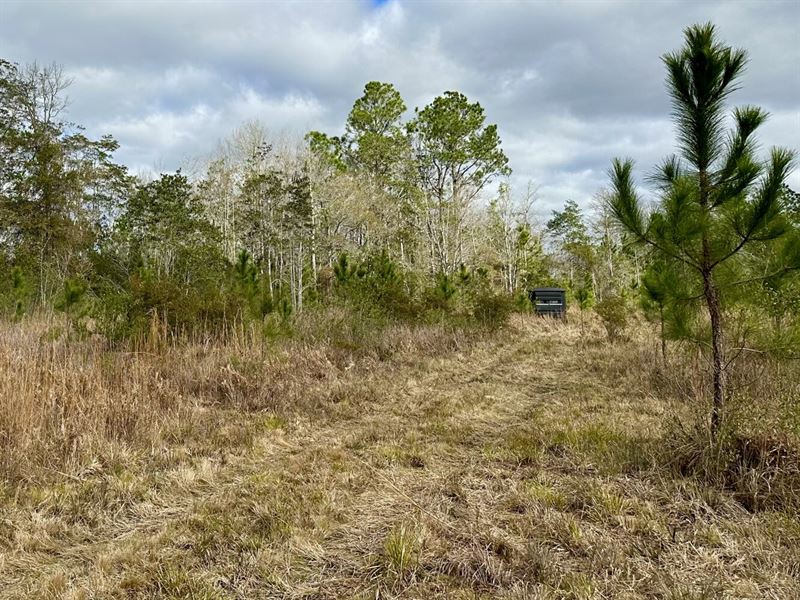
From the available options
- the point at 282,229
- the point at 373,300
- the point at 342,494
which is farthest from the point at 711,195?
the point at 282,229

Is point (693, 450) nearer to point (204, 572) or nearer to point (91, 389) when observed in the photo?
point (204, 572)

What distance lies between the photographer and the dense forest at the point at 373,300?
2.94 m

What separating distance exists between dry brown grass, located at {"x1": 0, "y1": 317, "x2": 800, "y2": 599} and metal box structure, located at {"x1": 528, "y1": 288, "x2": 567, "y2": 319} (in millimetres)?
9232

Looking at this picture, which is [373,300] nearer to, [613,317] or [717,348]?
[613,317]

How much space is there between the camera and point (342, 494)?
269 centimetres

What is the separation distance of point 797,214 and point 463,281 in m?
8.78

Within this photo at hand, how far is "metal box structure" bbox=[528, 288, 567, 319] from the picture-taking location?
563 inches

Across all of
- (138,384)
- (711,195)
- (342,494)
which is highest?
(711,195)

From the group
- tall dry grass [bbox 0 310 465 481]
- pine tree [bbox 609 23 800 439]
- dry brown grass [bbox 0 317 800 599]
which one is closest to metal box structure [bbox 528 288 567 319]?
tall dry grass [bbox 0 310 465 481]

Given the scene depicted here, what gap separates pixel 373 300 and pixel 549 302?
7669 millimetres

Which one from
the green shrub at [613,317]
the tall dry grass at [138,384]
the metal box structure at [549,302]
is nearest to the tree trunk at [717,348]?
the tall dry grass at [138,384]

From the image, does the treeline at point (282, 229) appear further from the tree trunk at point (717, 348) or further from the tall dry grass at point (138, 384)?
the tree trunk at point (717, 348)

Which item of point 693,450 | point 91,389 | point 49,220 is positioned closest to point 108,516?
point 91,389

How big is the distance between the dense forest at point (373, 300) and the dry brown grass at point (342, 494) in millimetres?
45
